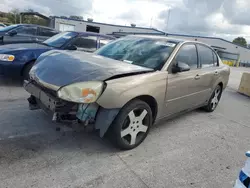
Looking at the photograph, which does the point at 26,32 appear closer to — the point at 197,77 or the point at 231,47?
the point at 197,77

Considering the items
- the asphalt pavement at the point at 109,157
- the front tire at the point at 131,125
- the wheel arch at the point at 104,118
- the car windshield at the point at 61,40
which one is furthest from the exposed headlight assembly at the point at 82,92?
the car windshield at the point at 61,40

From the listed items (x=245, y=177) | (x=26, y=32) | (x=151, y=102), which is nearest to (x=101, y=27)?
(x=26, y=32)

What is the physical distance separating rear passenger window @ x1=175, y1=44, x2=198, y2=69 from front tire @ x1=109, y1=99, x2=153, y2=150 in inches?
43.4

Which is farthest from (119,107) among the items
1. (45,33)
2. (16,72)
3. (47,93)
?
(45,33)

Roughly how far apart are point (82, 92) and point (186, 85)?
6.50 ft

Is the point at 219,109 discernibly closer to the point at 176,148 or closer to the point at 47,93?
the point at 176,148

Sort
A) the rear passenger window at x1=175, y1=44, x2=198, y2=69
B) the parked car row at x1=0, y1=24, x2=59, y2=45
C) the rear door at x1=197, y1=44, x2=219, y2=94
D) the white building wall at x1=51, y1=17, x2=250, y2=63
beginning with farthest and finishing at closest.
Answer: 1. the white building wall at x1=51, y1=17, x2=250, y2=63
2. the parked car row at x1=0, y1=24, x2=59, y2=45
3. the rear door at x1=197, y1=44, x2=219, y2=94
4. the rear passenger window at x1=175, y1=44, x2=198, y2=69

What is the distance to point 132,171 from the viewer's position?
254 cm

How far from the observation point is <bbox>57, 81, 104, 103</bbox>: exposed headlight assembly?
242cm

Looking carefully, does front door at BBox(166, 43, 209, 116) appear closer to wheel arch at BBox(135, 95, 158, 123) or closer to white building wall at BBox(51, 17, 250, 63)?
wheel arch at BBox(135, 95, 158, 123)

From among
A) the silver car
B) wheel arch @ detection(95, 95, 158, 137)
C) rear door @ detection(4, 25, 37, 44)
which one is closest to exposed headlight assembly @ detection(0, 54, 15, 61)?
the silver car

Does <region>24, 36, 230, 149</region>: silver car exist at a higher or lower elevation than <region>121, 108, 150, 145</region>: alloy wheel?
higher

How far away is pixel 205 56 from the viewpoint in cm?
444

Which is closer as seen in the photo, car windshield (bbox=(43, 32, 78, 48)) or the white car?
the white car
